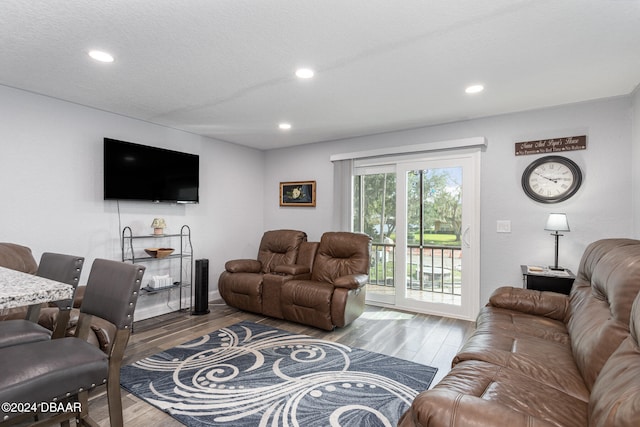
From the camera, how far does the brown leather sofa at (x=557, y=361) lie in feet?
3.46

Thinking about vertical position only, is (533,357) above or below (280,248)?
below

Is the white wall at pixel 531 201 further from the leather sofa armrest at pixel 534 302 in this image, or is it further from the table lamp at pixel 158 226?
the table lamp at pixel 158 226

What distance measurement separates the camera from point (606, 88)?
9.63 feet

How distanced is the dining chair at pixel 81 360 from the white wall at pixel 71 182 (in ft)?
7.47

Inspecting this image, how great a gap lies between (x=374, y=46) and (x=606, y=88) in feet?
7.70

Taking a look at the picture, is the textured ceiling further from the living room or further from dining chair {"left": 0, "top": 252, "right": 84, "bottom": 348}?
dining chair {"left": 0, "top": 252, "right": 84, "bottom": 348}

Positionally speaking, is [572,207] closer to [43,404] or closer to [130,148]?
[43,404]

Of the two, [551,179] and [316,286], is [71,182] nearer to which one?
[316,286]

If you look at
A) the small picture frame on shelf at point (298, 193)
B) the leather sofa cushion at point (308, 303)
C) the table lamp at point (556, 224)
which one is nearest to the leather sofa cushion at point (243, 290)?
the leather sofa cushion at point (308, 303)

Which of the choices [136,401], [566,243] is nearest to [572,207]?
[566,243]

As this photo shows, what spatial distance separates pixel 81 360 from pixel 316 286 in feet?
8.58

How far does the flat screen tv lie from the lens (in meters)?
3.57

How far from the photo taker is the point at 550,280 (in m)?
3.01

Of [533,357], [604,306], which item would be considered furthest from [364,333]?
[604,306]
